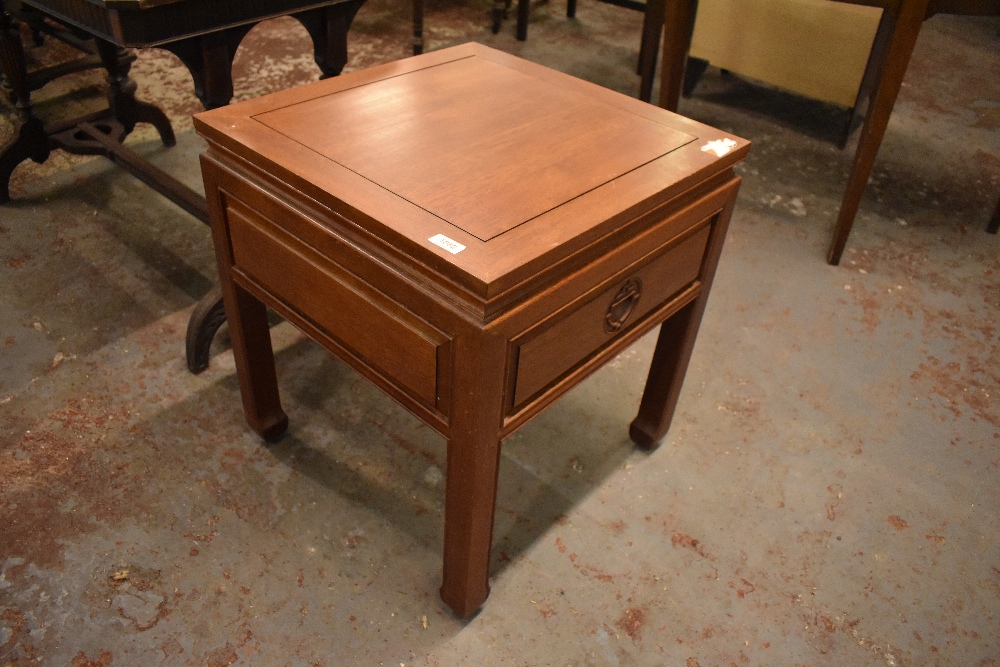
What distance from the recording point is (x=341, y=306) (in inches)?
44.3

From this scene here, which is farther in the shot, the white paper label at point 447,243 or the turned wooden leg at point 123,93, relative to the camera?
the turned wooden leg at point 123,93

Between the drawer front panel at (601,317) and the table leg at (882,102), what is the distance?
1089 millimetres

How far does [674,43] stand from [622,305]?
152 cm

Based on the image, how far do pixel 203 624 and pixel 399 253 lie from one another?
75 centimetres

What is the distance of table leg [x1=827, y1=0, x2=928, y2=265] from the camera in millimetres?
1916

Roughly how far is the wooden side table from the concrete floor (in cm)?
22

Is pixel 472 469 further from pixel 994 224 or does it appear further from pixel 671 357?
pixel 994 224

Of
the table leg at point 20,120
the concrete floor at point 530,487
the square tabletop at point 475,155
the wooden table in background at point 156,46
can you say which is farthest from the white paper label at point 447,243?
the table leg at point 20,120

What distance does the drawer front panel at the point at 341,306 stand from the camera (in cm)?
104

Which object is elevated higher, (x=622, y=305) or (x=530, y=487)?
(x=622, y=305)

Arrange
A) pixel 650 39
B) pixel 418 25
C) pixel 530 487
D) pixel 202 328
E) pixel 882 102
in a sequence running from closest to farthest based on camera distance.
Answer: pixel 530 487 < pixel 202 328 < pixel 882 102 < pixel 650 39 < pixel 418 25

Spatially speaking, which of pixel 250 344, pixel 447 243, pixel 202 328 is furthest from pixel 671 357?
pixel 202 328

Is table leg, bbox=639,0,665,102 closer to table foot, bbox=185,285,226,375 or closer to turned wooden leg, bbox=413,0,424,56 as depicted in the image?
turned wooden leg, bbox=413,0,424,56

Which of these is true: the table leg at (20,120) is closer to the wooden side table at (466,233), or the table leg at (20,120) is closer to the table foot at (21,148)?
the table foot at (21,148)
